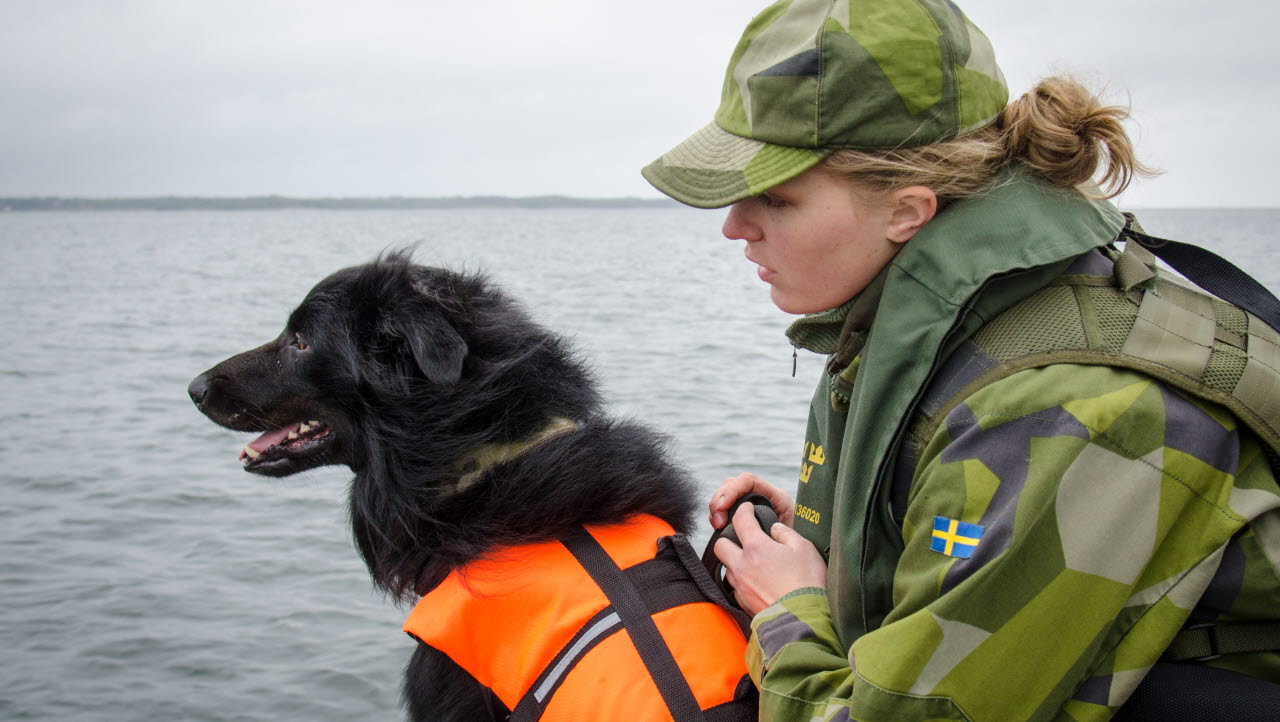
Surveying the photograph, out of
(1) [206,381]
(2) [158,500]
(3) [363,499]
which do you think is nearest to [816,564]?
(3) [363,499]

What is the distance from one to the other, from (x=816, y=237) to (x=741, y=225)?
196 mm

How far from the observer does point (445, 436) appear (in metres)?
2.73

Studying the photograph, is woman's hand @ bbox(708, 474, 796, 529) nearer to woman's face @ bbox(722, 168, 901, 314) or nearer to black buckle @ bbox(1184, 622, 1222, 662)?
woman's face @ bbox(722, 168, 901, 314)

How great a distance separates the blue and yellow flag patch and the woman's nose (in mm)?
743

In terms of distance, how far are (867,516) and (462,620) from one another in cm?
116

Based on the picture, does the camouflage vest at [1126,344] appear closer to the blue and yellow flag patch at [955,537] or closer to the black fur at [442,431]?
the blue and yellow flag patch at [955,537]

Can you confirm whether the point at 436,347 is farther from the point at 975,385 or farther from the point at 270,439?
the point at 975,385

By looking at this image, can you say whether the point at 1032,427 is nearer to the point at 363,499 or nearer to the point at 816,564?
the point at 816,564

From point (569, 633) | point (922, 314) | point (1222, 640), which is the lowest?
point (569, 633)

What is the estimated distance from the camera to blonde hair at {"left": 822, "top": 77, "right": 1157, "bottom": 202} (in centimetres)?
178

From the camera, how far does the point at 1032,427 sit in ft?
4.98

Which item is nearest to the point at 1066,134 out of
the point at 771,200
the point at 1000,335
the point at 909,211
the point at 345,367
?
the point at 909,211

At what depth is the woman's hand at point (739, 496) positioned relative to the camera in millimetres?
2715

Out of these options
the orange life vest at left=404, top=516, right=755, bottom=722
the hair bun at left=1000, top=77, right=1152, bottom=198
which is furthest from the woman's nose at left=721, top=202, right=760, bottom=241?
the orange life vest at left=404, top=516, right=755, bottom=722
